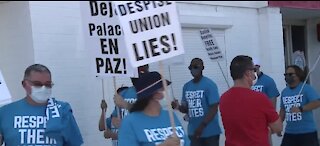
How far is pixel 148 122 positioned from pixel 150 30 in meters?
0.74

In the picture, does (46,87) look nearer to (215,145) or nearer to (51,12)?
(51,12)

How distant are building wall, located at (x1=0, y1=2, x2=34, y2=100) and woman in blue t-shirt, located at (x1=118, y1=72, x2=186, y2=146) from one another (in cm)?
328

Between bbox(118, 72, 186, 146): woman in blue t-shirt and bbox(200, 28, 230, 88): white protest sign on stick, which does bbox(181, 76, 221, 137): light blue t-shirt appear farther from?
bbox(118, 72, 186, 146): woman in blue t-shirt

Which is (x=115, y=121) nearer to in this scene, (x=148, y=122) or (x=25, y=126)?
(x=25, y=126)

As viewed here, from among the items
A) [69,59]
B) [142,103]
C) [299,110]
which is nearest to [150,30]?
[142,103]

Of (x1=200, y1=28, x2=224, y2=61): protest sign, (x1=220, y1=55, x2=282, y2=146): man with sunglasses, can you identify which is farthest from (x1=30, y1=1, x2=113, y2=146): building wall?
(x1=220, y1=55, x2=282, y2=146): man with sunglasses

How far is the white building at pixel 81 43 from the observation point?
8102 millimetres

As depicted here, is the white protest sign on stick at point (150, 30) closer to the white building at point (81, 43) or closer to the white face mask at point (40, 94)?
the white face mask at point (40, 94)

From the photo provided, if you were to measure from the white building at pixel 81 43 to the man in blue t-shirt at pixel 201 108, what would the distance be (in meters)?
1.01

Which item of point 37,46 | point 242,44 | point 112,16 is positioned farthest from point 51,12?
point 242,44

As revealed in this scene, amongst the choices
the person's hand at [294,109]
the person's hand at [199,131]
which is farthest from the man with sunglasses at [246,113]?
the person's hand at [294,109]

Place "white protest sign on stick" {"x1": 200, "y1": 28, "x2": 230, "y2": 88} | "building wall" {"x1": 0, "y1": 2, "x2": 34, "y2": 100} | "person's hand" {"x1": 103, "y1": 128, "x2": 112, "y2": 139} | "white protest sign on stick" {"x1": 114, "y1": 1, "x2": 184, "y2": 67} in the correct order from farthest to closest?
"white protest sign on stick" {"x1": 200, "y1": 28, "x2": 230, "y2": 88} → "building wall" {"x1": 0, "y1": 2, "x2": 34, "y2": 100} → "person's hand" {"x1": 103, "y1": 128, "x2": 112, "y2": 139} → "white protest sign on stick" {"x1": 114, "y1": 1, "x2": 184, "y2": 67}

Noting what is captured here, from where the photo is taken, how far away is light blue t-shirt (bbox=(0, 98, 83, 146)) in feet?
18.6

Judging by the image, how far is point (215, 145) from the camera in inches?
342
